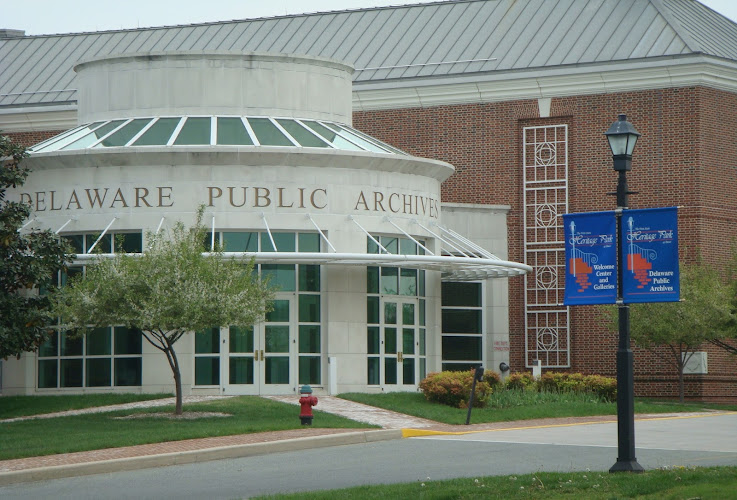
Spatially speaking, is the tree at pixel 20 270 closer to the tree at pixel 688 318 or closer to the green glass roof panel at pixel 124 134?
the green glass roof panel at pixel 124 134

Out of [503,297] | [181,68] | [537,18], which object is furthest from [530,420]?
[537,18]

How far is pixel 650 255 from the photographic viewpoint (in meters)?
16.5

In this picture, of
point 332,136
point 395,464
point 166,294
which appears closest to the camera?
point 395,464

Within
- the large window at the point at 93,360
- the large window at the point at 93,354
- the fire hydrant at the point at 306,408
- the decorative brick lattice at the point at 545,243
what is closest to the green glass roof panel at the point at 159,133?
the large window at the point at 93,354

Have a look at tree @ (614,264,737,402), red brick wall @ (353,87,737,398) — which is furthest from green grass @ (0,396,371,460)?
red brick wall @ (353,87,737,398)

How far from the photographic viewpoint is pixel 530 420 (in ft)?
89.9

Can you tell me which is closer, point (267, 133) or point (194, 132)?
point (194, 132)

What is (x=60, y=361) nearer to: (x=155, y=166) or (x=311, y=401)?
(x=155, y=166)

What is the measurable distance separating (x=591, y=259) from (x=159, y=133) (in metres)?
17.3

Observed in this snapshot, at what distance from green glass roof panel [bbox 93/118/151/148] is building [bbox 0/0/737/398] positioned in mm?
1124

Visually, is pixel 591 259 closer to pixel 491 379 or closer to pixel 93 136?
pixel 491 379

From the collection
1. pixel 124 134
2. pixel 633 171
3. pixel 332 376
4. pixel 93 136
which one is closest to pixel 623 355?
pixel 332 376

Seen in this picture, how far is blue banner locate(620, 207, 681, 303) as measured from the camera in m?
16.3

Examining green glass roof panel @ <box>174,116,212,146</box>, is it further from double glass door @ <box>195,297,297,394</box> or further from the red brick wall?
the red brick wall
